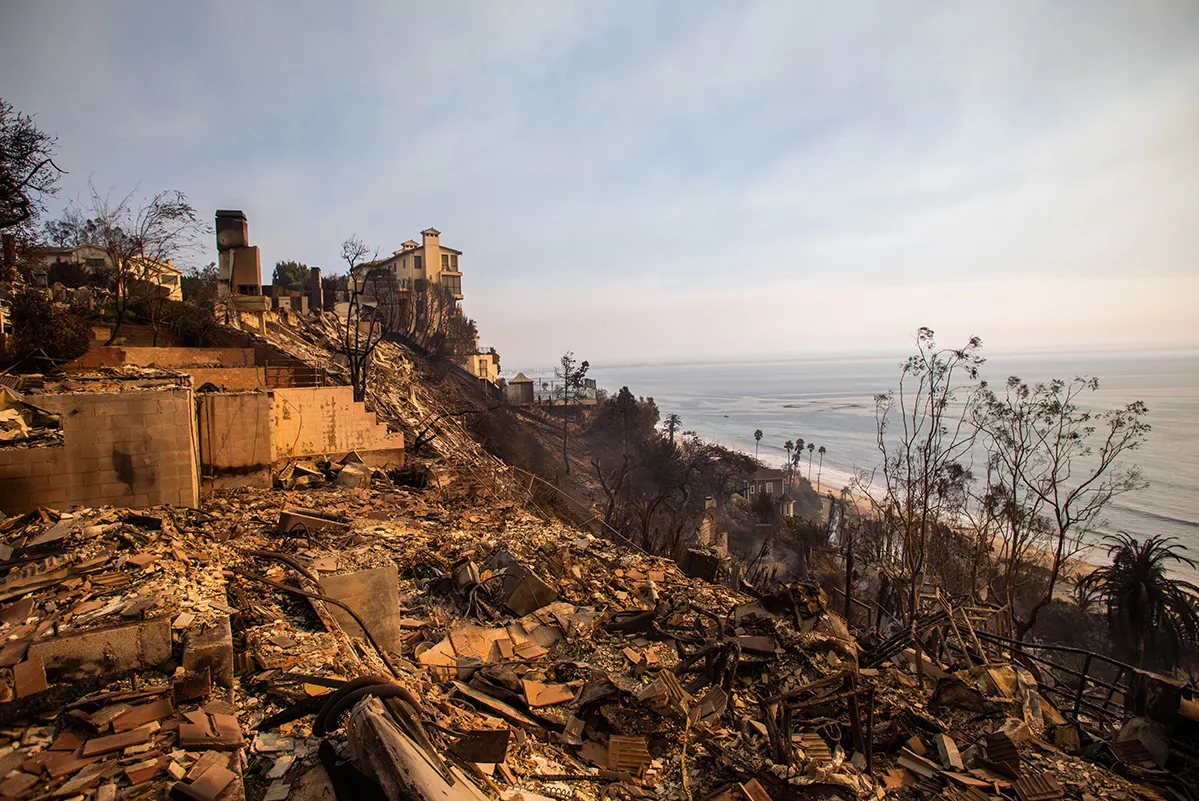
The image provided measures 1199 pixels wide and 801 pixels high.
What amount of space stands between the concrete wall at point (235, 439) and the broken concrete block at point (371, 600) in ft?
20.2

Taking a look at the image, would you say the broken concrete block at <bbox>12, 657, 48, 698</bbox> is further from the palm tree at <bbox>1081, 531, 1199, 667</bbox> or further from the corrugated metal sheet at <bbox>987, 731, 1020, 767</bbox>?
the palm tree at <bbox>1081, 531, 1199, 667</bbox>

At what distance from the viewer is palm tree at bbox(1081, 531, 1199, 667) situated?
16719mm

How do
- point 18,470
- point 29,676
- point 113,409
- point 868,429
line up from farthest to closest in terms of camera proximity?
point 868,429, point 113,409, point 18,470, point 29,676

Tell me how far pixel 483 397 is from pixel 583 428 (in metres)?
11.3

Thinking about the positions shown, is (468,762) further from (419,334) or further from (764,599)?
(419,334)

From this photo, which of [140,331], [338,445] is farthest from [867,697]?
[140,331]

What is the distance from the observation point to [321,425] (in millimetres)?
13234

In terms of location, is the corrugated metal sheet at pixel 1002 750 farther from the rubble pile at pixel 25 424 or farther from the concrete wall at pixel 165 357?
the concrete wall at pixel 165 357

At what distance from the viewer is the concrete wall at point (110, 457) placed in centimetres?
745

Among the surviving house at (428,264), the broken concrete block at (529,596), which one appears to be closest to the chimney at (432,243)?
the surviving house at (428,264)

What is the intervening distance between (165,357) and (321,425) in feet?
13.9

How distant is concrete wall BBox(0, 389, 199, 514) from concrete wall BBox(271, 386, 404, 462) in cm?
355

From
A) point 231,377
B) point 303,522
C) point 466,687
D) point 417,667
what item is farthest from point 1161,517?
point 231,377

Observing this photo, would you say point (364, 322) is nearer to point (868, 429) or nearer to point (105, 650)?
point (105, 650)
